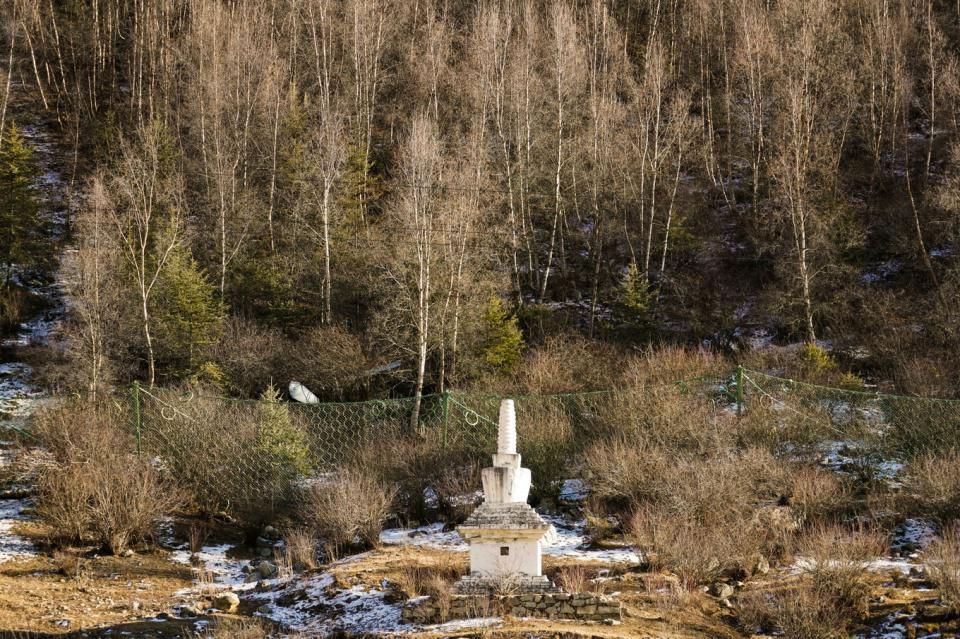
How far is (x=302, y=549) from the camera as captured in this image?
1572 cm

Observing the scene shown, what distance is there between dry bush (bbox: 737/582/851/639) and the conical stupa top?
3414 mm

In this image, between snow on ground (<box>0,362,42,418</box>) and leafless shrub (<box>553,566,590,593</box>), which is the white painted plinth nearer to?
leafless shrub (<box>553,566,590,593</box>)

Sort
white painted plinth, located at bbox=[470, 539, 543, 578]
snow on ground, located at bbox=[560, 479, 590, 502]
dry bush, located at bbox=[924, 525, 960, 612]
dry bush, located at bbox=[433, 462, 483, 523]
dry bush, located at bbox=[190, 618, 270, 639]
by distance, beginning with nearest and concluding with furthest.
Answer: dry bush, located at bbox=[190, 618, 270, 639] → dry bush, located at bbox=[924, 525, 960, 612] → white painted plinth, located at bbox=[470, 539, 543, 578] → dry bush, located at bbox=[433, 462, 483, 523] → snow on ground, located at bbox=[560, 479, 590, 502]

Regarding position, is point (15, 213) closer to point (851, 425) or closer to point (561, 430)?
point (561, 430)

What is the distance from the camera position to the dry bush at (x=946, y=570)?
11922 mm

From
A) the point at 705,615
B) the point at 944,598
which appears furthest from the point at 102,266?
the point at 944,598

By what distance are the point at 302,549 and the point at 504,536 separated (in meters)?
4.50

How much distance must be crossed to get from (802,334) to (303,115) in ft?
66.5

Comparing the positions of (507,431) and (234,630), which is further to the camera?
(507,431)

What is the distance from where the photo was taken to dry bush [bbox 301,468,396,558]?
16219 millimetres

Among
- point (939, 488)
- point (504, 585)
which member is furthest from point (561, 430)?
point (504, 585)

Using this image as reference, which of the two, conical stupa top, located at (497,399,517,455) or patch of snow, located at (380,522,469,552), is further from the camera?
patch of snow, located at (380,522,469,552)

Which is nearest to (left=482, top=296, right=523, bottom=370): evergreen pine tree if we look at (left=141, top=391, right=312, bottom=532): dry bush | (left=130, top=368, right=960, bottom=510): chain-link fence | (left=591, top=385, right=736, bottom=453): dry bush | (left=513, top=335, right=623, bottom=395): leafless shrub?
(left=513, top=335, right=623, bottom=395): leafless shrub

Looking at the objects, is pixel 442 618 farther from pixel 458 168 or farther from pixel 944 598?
pixel 458 168
